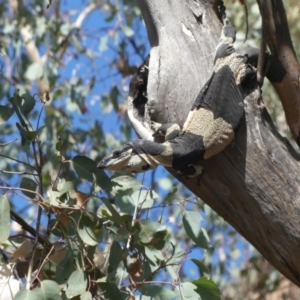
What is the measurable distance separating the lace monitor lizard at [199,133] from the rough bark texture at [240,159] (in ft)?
0.14

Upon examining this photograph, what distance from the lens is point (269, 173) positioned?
8.63ft

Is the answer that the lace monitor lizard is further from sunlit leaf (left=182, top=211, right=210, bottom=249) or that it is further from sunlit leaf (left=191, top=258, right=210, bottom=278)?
sunlit leaf (left=191, top=258, right=210, bottom=278)

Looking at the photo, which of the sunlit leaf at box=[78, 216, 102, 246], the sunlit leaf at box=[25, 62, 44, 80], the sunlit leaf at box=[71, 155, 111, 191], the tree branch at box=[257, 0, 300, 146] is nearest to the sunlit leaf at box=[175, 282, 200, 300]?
the sunlit leaf at box=[78, 216, 102, 246]

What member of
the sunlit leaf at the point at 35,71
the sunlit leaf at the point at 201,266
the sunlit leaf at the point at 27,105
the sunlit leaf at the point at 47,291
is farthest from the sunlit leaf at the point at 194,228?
the sunlit leaf at the point at 35,71

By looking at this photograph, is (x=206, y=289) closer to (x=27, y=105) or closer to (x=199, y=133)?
(x=199, y=133)

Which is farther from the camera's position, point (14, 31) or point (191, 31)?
point (14, 31)

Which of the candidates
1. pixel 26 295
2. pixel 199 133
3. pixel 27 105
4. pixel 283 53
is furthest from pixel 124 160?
pixel 283 53

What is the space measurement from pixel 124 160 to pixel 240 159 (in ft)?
1.58

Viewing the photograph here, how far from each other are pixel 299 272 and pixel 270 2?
1177mm

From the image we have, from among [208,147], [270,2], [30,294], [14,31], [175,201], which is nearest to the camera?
[30,294]

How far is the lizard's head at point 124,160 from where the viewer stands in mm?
2645

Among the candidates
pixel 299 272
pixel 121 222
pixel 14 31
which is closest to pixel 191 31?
pixel 121 222

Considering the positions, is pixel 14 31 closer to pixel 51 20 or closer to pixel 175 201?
pixel 51 20

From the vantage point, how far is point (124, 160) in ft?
8.82
